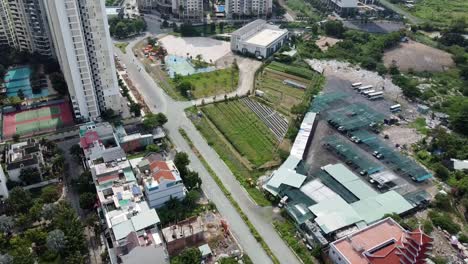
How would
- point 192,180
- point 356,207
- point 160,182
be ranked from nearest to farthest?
point 160,182 → point 356,207 → point 192,180

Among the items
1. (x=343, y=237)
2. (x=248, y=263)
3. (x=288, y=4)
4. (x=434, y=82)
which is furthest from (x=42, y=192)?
(x=288, y=4)

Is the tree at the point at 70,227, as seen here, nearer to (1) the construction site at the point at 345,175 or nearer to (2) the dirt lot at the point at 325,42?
(1) the construction site at the point at 345,175

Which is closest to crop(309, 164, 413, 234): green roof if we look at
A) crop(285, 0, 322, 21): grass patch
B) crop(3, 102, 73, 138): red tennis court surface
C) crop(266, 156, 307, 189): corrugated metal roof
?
crop(266, 156, 307, 189): corrugated metal roof

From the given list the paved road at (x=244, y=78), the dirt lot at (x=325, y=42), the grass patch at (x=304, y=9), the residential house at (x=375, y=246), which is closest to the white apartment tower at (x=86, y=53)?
the paved road at (x=244, y=78)

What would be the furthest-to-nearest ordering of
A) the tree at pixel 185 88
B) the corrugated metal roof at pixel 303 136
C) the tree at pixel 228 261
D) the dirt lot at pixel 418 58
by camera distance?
the dirt lot at pixel 418 58 → the tree at pixel 185 88 → the corrugated metal roof at pixel 303 136 → the tree at pixel 228 261

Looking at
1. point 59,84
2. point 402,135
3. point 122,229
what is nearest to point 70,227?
point 122,229

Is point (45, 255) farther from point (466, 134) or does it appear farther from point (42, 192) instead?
point (466, 134)

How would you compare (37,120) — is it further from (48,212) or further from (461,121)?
(461,121)
